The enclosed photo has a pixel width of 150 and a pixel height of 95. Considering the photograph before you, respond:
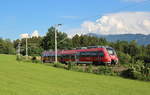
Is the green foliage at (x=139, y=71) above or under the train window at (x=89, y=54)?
under

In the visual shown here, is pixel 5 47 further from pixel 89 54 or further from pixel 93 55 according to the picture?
pixel 93 55

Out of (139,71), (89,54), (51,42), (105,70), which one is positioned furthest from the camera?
(51,42)

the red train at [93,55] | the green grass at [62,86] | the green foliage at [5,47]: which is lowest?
the green grass at [62,86]

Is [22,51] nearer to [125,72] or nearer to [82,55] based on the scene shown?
[82,55]

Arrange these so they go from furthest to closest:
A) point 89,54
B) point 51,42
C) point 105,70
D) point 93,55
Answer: point 51,42 < point 89,54 < point 93,55 < point 105,70

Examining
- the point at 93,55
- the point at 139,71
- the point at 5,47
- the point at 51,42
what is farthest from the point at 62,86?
the point at 5,47

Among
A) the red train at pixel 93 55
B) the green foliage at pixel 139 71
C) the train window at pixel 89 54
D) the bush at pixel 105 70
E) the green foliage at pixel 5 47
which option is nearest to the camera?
the green foliage at pixel 139 71

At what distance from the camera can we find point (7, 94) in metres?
12.9

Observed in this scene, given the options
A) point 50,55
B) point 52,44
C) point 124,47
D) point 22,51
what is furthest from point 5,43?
point 50,55

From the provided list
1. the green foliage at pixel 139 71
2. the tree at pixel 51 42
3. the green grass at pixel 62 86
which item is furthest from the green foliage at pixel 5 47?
the green grass at pixel 62 86

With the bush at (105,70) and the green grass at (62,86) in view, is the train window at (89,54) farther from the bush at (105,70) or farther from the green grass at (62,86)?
the green grass at (62,86)

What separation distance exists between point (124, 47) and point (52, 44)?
32.6 meters

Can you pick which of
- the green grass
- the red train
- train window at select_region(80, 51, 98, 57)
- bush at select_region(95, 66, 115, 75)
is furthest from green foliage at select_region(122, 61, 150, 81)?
train window at select_region(80, 51, 98, 57)

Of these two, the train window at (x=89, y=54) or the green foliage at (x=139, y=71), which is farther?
the train window at (x=89, y=54)
